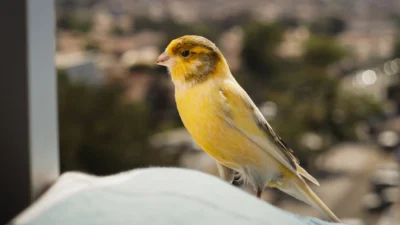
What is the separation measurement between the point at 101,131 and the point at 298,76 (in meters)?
0.59

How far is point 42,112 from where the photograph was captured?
3.57 ft

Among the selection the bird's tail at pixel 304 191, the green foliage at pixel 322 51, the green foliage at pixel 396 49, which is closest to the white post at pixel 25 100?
the bird's tail at pixel 304 191

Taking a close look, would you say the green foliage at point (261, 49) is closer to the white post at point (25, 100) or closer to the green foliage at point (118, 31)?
the green foliage at point (118, 31)

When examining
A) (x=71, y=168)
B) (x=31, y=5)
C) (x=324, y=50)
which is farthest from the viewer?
(x=71, y=168)

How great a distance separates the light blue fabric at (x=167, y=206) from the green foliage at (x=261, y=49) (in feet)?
2.16

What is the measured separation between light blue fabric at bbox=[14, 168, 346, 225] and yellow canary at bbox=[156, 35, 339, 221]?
0.22m

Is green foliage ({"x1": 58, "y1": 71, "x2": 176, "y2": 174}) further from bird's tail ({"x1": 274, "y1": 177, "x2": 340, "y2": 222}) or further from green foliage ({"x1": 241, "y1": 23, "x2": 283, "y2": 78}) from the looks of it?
bird's tail ({"x1": 274, "y1": 177, "x2": 340, "y2": 222})

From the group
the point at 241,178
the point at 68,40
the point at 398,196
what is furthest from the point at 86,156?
the point at 398,196

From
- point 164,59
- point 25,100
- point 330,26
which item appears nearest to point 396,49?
point 330,26

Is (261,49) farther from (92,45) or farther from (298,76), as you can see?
(92,45)

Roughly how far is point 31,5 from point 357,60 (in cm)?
87

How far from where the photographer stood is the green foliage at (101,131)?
4.96 ft

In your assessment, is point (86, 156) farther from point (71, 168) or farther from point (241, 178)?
point (241, 178)

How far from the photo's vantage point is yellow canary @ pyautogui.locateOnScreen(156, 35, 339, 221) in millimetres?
1055
